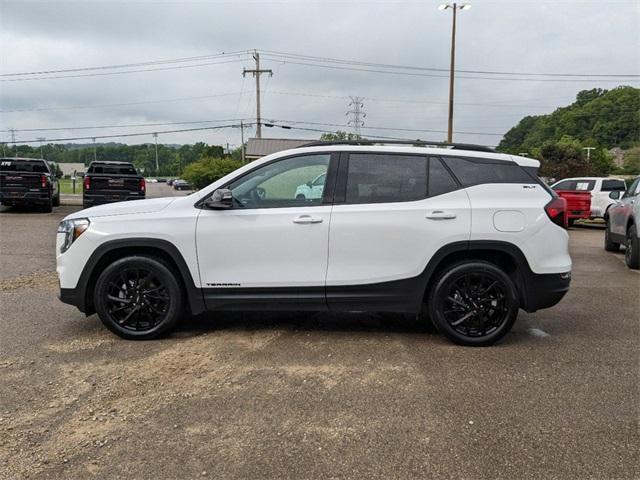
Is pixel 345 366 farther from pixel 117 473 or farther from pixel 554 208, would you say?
pixel 554 208

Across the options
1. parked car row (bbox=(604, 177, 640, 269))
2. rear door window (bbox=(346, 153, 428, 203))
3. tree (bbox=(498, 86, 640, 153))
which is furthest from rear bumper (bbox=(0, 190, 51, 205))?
tree (bbox=(498, 86, 640, 153))

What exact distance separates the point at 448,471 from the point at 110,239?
3.40m

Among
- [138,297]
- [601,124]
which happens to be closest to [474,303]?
[138,297]

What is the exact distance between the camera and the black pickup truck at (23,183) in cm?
1747

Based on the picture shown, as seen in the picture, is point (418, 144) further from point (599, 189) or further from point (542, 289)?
point (599, 189)

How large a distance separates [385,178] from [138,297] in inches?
98.1

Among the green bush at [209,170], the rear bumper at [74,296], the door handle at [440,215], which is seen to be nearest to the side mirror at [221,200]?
the rear bumper at [74,296]

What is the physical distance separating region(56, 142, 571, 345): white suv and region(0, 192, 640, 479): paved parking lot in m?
0.38

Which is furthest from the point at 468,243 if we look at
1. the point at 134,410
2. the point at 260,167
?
the point at 134,410

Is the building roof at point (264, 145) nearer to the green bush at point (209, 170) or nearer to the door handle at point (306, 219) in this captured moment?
the green bush at point (209, 170)

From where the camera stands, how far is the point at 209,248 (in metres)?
4.62

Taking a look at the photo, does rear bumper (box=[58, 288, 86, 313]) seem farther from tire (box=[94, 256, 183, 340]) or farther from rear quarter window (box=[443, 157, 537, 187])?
rear quarter window (box=[443, 157, 537, 187])

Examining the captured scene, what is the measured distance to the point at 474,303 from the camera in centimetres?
→ 464

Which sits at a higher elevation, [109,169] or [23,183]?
[109,169]
